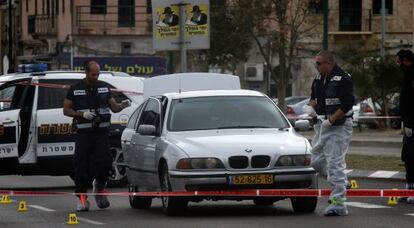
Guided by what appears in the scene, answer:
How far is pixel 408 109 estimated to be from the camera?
15961 millimetres

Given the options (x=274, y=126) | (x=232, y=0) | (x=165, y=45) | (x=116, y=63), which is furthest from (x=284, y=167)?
(x=232, y=0)

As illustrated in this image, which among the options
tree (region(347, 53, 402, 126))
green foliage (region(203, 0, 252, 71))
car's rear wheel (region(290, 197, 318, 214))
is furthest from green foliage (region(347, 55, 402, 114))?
car's rear wheel (region(290, 197, 318, 214))

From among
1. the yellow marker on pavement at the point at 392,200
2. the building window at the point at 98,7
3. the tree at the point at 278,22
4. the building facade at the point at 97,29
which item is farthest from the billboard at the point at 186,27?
the building window at the point at 98,7

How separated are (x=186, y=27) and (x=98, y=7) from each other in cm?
4071

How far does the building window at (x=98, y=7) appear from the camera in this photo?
6638 centimetres

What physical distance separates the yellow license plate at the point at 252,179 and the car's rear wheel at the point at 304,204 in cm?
78

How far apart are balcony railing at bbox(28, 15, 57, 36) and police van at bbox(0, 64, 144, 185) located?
47569 millimetres

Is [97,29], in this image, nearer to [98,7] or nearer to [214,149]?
[98,7]

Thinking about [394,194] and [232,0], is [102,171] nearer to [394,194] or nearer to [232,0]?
[394,194]

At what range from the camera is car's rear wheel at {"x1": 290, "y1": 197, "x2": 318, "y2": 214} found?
14.3 m

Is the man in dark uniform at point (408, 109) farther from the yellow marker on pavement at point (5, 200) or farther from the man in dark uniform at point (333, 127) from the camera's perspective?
the yellow marker on pavement at point (5, 200)

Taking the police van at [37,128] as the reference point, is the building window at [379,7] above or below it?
above

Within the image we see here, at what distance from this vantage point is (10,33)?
47656 mm

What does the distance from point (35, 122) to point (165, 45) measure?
707cm
